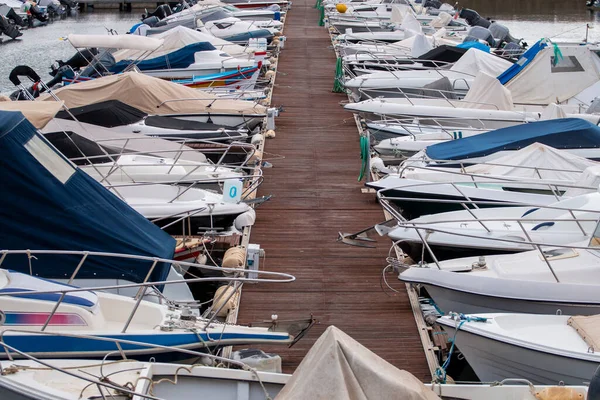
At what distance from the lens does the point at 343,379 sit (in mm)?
5266

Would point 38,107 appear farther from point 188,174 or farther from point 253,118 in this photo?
point 253,118

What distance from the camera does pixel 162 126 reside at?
1467 cm

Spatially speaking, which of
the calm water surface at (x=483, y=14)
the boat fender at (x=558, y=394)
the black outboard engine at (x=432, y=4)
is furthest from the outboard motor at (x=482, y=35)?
the boat fender at (x=558, y=394)

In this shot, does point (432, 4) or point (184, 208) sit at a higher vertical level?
point (184, 208)

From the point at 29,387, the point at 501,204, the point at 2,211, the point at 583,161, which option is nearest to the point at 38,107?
the point at 2,211

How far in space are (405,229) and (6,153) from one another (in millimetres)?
4529

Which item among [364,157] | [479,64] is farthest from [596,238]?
[479,64]

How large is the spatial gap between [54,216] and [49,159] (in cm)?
57

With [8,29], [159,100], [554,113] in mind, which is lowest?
[8,29]

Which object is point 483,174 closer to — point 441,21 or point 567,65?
point 567,65

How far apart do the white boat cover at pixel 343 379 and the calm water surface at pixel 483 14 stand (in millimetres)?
26751

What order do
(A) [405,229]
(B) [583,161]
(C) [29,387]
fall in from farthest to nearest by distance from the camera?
(B) [583,161] < (A) [405,229] < (C) [29,387]

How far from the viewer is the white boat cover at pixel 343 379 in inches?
206

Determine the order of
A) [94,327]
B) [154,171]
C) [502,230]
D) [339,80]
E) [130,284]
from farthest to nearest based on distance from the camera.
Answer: [339,80], [154,171], [502,230], [130,284], [94,327]
